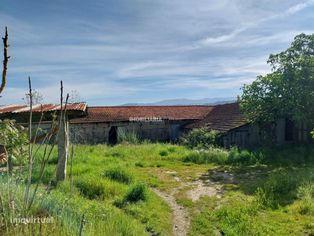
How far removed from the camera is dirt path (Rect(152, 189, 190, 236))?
715 centimetres

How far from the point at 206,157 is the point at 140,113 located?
44.3 ft

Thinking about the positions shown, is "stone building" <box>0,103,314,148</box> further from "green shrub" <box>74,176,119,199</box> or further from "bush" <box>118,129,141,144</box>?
"green shrub" <box>74,176,119,199</box>

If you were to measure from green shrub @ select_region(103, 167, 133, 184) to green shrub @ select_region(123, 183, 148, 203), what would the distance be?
5.11ft

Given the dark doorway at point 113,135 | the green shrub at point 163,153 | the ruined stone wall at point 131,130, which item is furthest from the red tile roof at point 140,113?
the green shrub at point 163,153

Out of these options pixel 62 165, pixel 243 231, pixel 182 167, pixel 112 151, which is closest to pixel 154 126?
pixel 112 151

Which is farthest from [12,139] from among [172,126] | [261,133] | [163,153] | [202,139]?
[172,126]

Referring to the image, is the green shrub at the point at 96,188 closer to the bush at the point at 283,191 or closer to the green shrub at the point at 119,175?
the green shrub at the point at 119,175

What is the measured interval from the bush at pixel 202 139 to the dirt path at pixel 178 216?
1088 cm

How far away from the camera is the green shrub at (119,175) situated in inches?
401

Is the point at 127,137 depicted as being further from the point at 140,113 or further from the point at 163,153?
the point at 163,153

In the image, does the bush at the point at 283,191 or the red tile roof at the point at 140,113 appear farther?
the red tile roof at the point at 140,113

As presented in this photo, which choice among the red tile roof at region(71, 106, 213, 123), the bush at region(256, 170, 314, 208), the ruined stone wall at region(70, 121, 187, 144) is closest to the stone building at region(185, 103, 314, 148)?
the ruined stone wall at region(70, 121, 187, 144)

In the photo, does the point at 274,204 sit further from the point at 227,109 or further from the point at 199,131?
the point at 227,109

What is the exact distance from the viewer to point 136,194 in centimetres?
856
